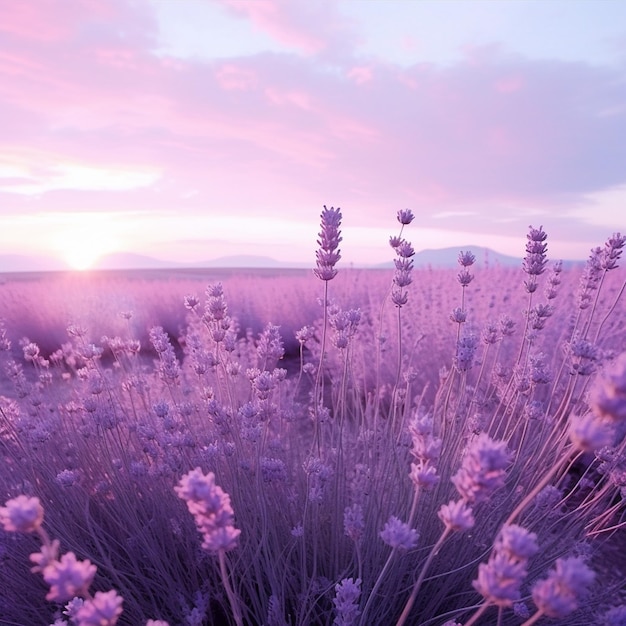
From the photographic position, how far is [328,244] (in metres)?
1.76

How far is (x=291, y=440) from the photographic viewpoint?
102 inches

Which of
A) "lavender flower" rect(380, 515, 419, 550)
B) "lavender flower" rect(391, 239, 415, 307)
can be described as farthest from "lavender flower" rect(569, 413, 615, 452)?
"lavender flower" rect(391, 239, 415, 307)

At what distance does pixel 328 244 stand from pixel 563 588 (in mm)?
1176

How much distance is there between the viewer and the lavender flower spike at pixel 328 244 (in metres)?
1.72

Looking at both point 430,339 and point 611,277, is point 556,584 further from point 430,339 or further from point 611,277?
point 611,277

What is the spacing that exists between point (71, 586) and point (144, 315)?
9.09 meters

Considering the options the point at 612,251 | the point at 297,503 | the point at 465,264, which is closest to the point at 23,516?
the point at 297,503

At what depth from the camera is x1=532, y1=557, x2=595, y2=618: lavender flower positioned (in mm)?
821

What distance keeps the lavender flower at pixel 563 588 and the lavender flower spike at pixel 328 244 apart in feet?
3.58

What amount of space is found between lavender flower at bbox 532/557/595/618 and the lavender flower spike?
109 cm

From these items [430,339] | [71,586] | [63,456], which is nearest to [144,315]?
[430,339]

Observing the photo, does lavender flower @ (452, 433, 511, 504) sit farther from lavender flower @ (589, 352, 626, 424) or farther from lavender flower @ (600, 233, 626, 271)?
lavender flower @ (600, 233, 626, 271)

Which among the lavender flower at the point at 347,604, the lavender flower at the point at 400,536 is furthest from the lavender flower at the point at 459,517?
the lavender flower at the point at 347,604

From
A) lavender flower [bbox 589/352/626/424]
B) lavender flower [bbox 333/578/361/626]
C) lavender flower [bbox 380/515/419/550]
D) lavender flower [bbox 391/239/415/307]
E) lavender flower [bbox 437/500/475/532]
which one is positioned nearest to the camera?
lavender flower [bbox 589/352/626/424]
